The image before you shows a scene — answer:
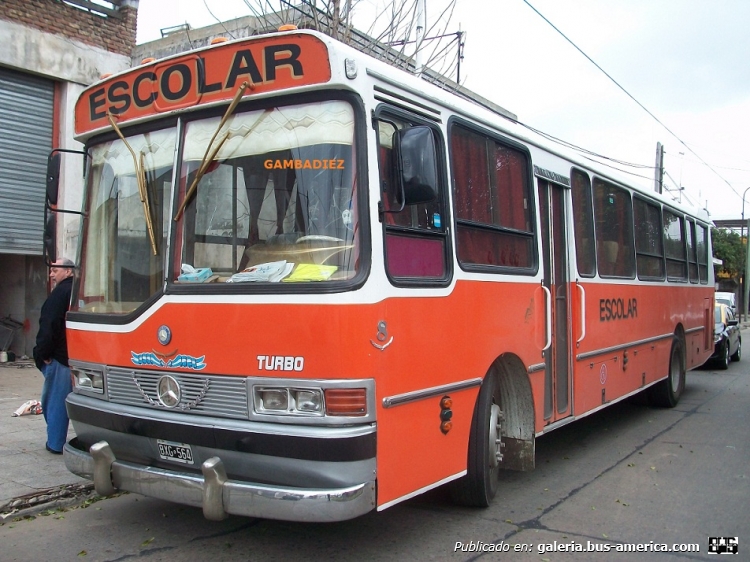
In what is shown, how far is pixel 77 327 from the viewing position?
16.6 ft

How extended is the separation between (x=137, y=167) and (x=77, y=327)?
3.90 ft

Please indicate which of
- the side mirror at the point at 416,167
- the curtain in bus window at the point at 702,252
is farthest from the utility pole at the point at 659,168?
the side mirror at the point at 416,167

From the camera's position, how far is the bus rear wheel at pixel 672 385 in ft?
34.2

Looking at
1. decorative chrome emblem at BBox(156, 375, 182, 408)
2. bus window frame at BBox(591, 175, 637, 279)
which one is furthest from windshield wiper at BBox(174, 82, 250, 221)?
bus window frame at BBox(591, 175, 637, 279)

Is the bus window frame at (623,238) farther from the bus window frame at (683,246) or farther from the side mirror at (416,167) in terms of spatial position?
the side mirror at (416,167)

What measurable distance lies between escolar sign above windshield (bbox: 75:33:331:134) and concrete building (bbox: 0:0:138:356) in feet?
24.6

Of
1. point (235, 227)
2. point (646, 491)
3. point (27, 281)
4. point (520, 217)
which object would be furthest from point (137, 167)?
point (27, 281)

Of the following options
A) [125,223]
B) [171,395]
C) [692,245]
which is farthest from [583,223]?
[692,245]

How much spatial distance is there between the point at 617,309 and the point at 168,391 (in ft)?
17.8

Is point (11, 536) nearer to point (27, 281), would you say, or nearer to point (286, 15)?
point (286, 15)

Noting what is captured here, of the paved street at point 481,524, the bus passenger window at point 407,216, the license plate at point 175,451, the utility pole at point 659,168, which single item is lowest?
the paved street at point 481,524

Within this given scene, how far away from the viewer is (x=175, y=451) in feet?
14.5

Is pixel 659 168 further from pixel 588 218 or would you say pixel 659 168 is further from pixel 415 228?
pixel 415 228

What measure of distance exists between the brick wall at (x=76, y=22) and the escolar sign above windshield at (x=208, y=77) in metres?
8.18
